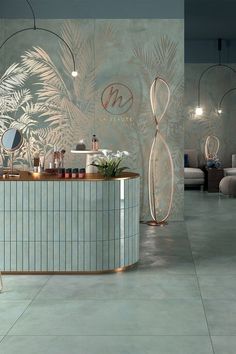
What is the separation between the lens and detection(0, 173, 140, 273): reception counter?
5.70 meters

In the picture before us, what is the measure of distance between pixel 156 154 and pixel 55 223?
12.5 ft

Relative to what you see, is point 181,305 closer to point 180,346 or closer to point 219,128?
point 180,346

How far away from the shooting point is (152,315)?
4430 mm

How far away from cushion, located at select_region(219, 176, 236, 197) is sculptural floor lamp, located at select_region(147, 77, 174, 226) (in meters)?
3.90

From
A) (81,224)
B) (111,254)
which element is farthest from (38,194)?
(111,254)

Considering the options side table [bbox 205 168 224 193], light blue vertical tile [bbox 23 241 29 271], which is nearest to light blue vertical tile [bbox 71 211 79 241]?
light blue vertical tile [bbox 23 241 29 271]

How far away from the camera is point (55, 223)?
5727mm

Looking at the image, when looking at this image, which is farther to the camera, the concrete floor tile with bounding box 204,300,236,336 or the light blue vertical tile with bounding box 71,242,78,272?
the light blue vertical tile with bounding box 71,242,78,272

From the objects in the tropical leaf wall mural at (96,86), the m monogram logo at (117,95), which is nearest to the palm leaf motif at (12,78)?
the tropical leaf wall mural at (96,86)

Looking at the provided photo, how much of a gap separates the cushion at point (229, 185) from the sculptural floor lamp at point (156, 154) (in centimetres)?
390

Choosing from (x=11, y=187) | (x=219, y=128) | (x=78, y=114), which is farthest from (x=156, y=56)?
(x=219, y=128)

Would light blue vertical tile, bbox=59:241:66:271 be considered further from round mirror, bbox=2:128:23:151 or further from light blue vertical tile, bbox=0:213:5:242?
round mirror, bbox=2:128:23:151

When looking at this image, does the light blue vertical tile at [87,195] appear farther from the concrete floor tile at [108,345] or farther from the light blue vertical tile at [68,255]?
the concrete floor tile at [108,345]

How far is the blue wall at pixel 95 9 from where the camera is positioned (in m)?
9.03
